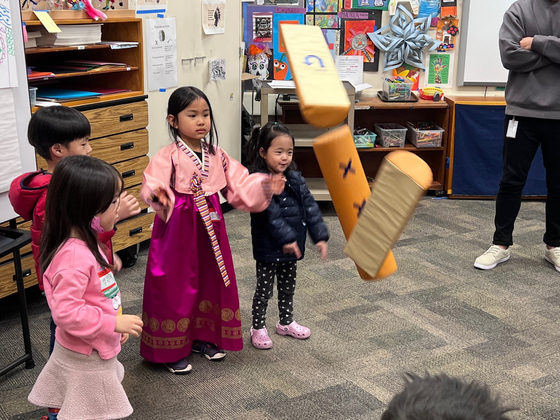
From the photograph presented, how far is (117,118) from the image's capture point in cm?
316

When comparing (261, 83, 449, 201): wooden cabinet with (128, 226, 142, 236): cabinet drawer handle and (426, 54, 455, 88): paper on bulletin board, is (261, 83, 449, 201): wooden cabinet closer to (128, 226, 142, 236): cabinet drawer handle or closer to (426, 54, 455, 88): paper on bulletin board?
(426, 54, 455, 88): paper on bulletin board

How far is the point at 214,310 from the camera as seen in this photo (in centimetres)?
248

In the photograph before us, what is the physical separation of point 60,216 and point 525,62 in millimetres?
2503

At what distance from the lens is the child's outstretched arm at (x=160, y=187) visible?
218 centimetres

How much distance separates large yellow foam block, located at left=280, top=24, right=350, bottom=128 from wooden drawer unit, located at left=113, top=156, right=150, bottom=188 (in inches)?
72.2

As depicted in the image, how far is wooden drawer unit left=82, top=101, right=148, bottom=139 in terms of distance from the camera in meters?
3.05

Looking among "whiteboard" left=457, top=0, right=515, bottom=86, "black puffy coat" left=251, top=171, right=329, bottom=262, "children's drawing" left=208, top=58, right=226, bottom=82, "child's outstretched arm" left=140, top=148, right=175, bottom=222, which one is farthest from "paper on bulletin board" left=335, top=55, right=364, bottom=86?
"child's outstretched arm" left=140, top=148, right=175, bottom=222

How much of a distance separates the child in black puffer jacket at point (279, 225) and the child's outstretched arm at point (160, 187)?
330 mm

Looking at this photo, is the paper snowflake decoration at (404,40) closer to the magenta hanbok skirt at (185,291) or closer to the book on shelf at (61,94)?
the book on shelf at (61,94)

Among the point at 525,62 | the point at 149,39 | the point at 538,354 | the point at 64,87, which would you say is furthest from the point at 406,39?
the point at 538,354

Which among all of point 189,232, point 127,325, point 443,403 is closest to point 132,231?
point 189,232

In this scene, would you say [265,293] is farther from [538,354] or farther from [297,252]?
[538,354]

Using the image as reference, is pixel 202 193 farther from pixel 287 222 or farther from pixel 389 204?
pixel 389 204

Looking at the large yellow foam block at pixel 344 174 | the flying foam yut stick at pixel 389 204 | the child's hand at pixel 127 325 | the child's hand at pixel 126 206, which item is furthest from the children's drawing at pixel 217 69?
the flying foam yut stick at pixel 389 204
